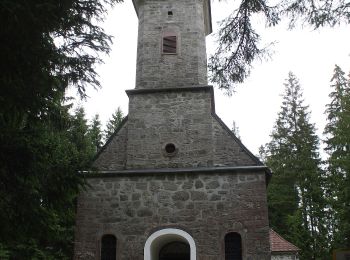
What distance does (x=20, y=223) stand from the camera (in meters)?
7.04

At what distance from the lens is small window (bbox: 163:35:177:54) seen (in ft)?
45.8

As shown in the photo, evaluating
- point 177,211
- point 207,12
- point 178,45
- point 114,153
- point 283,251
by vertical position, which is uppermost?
point 207,12

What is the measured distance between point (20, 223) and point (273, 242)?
14.8 meters

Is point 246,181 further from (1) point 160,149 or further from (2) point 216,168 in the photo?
(1) point 160,149

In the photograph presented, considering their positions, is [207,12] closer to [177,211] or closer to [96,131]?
[177,211]

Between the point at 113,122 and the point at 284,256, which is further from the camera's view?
the point at 113,122

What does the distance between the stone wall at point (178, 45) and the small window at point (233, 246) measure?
4.65 metres

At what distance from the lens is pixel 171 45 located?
45.9 ft

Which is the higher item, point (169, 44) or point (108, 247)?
point (169, 44)

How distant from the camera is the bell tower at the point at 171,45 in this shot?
44.6 ft

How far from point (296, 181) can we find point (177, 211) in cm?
1871

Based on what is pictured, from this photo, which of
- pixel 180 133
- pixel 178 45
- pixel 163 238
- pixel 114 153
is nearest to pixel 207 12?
pixel 178 45

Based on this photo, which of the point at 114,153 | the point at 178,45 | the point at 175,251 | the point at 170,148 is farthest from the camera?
the point at 178,45

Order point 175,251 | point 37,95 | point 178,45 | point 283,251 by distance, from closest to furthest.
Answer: point 37,95
point 175,251
point 178,45
point 283,251
